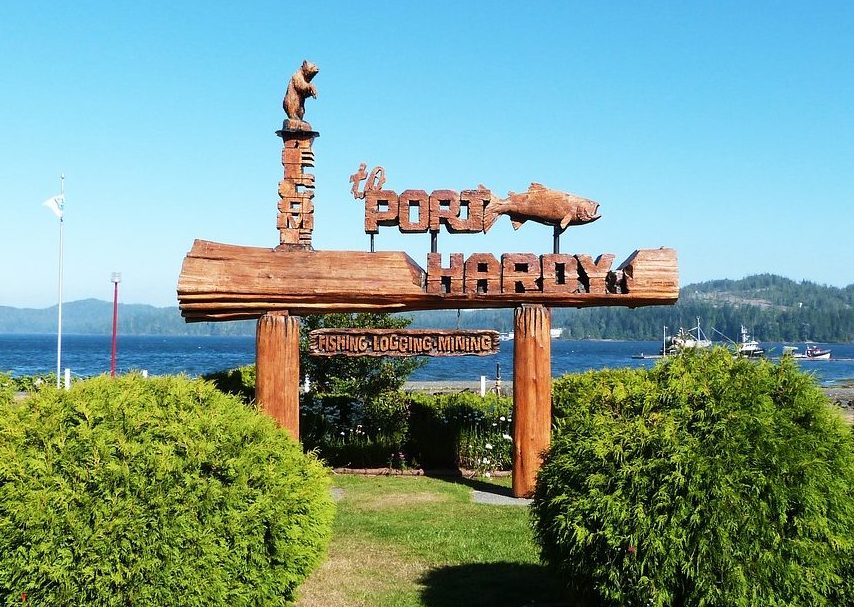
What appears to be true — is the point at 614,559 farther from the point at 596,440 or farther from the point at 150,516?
the point at 150,516

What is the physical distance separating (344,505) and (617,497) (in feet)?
19.8

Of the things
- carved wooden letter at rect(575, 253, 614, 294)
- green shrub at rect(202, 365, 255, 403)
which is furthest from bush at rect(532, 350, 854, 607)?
green shrub at rect(202, 365, 255, 403)

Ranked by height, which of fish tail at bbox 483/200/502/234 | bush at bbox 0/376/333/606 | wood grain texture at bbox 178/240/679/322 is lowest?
bush at bbox 0/376/333/606

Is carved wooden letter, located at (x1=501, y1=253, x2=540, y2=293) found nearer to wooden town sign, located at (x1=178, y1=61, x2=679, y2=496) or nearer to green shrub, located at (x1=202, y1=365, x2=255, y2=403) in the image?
wooden town sign, located at (x1=178, y1=61, x2=679, y2=496)

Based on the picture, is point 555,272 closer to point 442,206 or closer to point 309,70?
point 442,206

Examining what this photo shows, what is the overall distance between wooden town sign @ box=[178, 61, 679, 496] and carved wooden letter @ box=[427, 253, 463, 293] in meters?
0.01

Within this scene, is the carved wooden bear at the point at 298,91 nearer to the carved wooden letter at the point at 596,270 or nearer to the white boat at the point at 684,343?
the carved wooden letter at the point at 596,270

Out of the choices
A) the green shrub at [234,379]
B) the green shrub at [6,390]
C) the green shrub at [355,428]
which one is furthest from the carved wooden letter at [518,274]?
the green shrub at [6,390]

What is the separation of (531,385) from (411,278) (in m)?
2.24

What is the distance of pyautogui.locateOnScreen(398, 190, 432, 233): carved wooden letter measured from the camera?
34.0 feet

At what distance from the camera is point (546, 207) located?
10438 millimetres

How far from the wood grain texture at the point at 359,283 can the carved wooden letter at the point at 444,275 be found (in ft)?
0.04

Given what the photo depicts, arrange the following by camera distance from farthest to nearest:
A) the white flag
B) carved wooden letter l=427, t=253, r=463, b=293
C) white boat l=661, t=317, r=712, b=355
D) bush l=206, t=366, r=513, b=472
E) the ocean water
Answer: the ocean water < the white flag < bush l=206, t=366, r=513, b=472 < carved wooden letter l=427, t=253, r=463, b=293 < white boat l=661, t=317, r=712, b=355

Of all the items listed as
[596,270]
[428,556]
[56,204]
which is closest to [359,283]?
[596,270]
